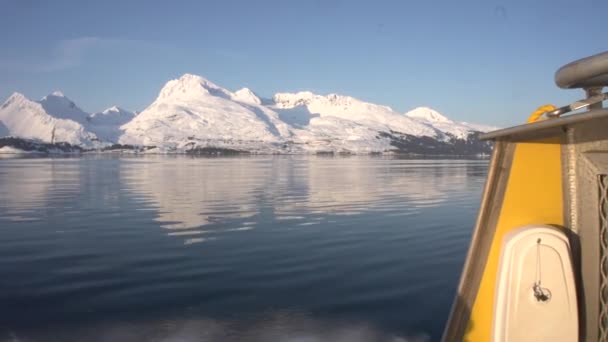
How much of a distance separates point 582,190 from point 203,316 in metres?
5.15

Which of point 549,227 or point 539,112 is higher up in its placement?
point 539,112

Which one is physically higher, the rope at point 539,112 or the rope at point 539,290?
the rope at point 539,112

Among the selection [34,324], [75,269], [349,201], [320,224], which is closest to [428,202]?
[349,201]

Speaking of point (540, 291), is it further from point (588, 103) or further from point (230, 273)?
point (230, 273)

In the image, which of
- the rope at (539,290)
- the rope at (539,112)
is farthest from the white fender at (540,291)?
the rope at (539,112)

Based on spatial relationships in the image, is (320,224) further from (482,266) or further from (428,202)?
(482,266)

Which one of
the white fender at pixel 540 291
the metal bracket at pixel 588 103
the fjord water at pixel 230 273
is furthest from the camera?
the fjord water at pixel 230 273

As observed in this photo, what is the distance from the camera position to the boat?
3.88 meters

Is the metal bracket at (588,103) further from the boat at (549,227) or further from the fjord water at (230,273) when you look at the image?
the fjord water at (230,273)

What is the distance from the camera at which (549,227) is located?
3.98 meters

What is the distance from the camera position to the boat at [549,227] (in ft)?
12.7

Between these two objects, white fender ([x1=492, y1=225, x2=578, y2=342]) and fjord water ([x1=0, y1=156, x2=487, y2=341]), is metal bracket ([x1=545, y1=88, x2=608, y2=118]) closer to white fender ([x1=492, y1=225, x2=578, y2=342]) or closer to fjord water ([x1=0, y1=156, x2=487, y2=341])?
white fender ([x1=492, y1=225, x2=578, y2=342])

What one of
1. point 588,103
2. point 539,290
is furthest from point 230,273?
point 588,103

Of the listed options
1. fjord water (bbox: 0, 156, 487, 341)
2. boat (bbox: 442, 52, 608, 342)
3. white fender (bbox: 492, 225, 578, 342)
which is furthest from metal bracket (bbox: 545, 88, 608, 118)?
fjord water (bbox: 0, 156, 487, 341)
